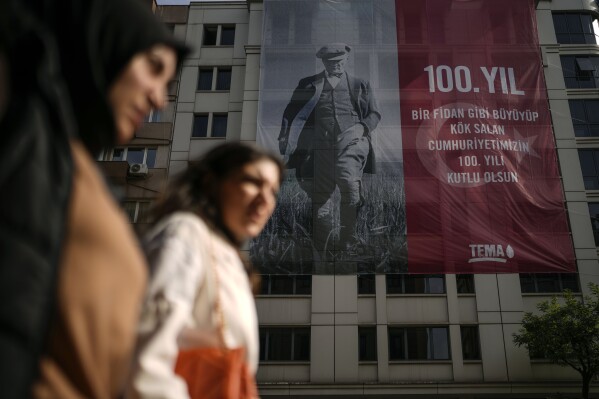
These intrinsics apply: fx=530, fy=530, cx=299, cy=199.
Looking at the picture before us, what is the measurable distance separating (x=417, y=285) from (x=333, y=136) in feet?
20.2

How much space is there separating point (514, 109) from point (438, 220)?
10.7 ft

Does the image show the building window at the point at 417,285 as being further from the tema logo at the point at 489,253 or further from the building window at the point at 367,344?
the tema logo at the point at 489,253

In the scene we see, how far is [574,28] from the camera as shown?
19.0 m

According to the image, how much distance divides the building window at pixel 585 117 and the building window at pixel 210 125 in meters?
11.7

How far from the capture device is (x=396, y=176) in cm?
1146

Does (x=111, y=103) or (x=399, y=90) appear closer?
(x=111, y=103)

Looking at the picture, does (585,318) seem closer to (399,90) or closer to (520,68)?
(520,68)

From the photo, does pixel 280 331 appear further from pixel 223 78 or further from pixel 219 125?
pixel 223 78

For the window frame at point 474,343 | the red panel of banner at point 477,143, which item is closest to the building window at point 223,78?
the red panel of banner at point 477,143

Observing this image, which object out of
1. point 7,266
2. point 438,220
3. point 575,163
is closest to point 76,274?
point 7,266

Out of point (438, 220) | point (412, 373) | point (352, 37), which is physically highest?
point (352, 37)

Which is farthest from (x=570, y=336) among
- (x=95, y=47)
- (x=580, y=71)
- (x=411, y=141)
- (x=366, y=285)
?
(x=95, y=47)

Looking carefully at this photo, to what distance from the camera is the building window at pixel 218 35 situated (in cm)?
1962

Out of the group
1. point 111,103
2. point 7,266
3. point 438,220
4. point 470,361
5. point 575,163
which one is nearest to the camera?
point 7,266
